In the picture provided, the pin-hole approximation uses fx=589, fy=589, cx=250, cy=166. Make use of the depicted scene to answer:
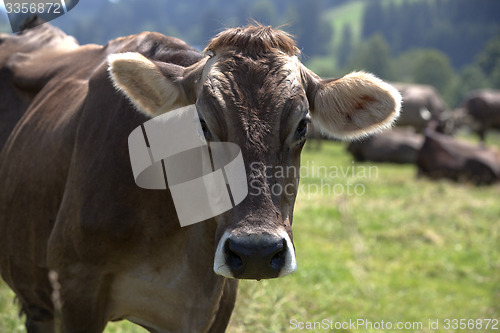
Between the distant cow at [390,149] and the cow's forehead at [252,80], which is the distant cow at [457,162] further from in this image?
the cow's forehead at [252,80]

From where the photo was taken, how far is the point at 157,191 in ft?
10.5

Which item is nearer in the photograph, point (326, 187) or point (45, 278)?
point (45, 278)

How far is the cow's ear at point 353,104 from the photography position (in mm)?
3041

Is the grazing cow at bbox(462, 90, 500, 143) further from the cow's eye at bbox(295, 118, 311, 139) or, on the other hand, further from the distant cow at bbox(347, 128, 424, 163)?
the cow's eye at bbox(295, 118, 311, 139)

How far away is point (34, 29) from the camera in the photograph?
5.47m

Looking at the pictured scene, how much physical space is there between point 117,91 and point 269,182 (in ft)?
4.07

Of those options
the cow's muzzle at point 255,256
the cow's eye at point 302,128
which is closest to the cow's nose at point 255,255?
the cow's muzzle at point 255,256

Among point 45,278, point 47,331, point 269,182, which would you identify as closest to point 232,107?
point 269,182

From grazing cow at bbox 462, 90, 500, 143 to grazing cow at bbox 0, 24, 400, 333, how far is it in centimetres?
2241

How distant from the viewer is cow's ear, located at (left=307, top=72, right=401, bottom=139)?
3041 mm

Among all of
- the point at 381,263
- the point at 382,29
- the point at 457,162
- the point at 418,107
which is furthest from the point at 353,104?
the point at 382,29

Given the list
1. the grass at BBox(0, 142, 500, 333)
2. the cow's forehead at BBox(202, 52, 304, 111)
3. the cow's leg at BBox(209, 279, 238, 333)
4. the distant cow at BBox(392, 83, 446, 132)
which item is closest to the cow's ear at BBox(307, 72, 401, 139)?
the cow's forehead at BBox(202, 52, 304, 111)

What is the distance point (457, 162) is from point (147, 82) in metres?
11.4

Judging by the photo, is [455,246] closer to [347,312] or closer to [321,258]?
[321,258]
